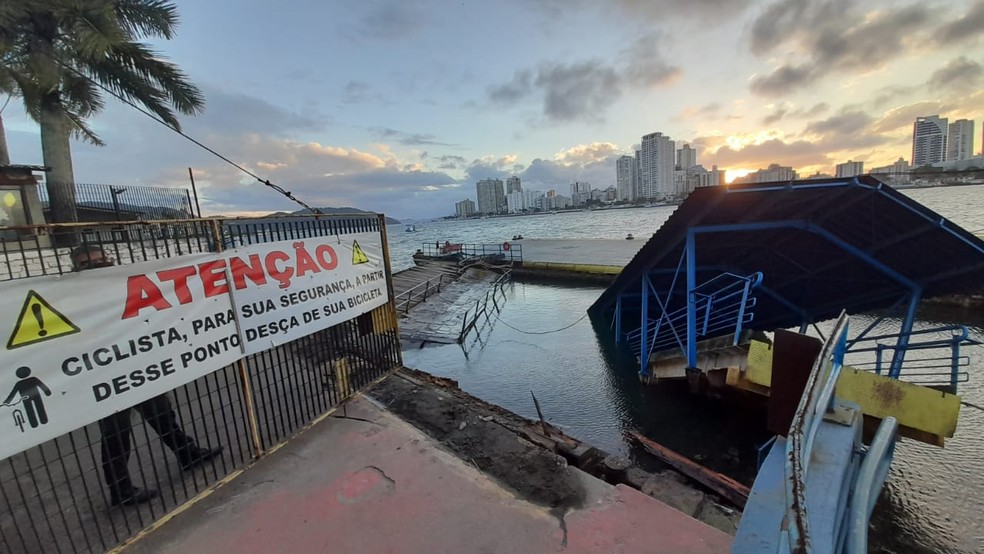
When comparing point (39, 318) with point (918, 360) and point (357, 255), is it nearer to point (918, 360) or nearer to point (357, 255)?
point (357, 255)

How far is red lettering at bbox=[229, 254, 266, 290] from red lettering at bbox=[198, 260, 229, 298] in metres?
0.09

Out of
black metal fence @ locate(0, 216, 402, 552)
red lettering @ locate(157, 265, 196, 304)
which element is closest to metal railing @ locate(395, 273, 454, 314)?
black metal fence @ locate(0, 216, 402, 552)

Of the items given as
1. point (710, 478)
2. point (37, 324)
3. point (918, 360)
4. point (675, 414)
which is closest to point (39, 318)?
point (37, 324)

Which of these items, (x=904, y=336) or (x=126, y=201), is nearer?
(x=904, y=336)

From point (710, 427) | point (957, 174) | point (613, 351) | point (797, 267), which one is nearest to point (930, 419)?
point (710, 427)

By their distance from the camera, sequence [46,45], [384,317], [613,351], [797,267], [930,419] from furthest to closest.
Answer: [613,351], [46,45], [797,267], [384,317], [930,419]

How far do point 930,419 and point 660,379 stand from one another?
559 centimetres

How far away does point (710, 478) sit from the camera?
5.33m

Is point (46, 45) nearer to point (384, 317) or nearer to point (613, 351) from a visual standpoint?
point (384, 317)

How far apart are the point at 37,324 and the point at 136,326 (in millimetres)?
577

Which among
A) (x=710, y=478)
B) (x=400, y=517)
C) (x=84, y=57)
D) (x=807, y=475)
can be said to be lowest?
(x=710, y=478)

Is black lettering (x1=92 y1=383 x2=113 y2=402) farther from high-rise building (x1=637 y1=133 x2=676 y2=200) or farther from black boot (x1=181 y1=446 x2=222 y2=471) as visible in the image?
high-rise building (x1=637 y1=133 x2=676 y2=200)

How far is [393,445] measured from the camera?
14.7ft

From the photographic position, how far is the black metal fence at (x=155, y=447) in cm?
325
